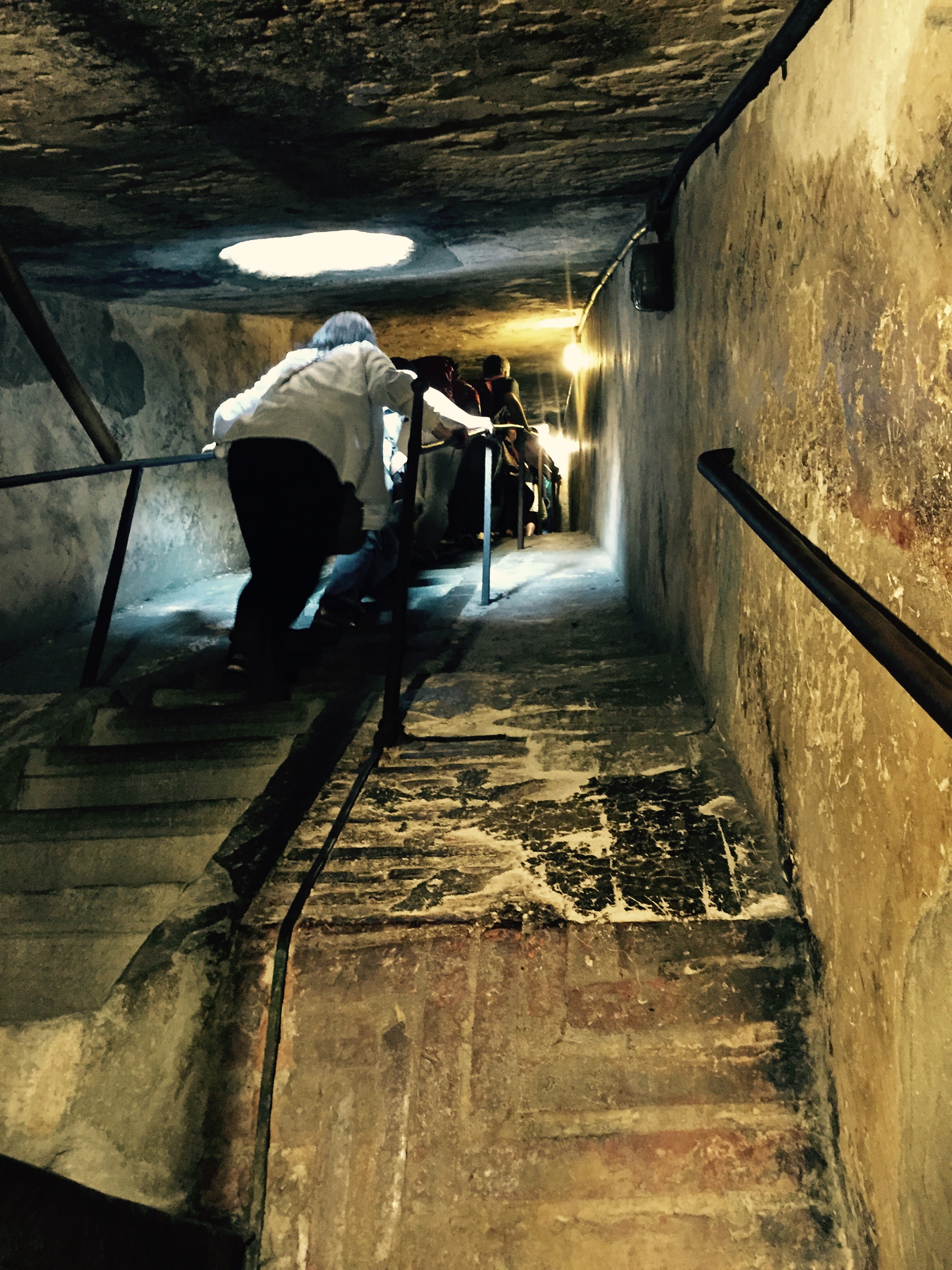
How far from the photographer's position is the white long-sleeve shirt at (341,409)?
3.23m

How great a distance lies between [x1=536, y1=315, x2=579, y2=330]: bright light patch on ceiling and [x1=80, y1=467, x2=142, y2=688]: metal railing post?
423 cm

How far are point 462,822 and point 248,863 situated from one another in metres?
0.50

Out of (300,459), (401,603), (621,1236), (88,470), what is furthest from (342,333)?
(621,1236)

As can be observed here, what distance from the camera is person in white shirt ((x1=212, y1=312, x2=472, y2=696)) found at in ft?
10.5

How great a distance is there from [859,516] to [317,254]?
383 cm

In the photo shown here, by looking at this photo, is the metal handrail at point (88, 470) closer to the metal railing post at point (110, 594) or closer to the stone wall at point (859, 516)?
the metal railing post at point (110, 594)

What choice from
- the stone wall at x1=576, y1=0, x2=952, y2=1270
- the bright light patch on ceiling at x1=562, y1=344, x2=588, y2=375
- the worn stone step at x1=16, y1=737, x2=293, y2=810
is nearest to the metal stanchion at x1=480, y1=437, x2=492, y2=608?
→ the worn stone step at x1=16, y1=737, x2=293, y2=810

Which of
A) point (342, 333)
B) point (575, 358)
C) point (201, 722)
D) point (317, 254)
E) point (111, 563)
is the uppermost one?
point (317, 254)

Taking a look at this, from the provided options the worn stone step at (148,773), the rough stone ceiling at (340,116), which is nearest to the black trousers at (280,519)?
the worn stone step at (148,773)

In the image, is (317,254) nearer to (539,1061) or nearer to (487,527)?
(487,527)

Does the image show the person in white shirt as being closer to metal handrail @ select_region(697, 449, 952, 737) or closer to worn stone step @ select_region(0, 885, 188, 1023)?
worn stone step @ select_region(0, 885, 188, 1023)

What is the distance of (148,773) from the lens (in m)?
2.47

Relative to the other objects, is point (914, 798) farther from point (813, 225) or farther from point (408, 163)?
point (408, 163)

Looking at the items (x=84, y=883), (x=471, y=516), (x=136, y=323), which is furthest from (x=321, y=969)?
(x=471, y=516)
